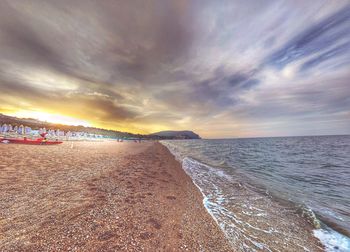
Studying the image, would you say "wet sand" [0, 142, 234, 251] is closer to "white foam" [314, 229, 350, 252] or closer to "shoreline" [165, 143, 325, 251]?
"shoreline" [165, 143, 325, 251]

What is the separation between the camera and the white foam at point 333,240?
5221 millimetres

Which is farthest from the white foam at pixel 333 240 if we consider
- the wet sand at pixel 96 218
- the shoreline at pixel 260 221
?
the wet sand at pixel 96 218

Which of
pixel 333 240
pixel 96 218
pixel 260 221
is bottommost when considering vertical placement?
pixel 333 240

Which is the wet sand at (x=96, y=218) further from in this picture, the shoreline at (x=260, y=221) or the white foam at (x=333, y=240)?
the white foam at (x=333, y=240)

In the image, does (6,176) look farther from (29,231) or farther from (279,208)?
(279,208)

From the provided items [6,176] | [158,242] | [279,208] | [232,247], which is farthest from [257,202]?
[6,176]

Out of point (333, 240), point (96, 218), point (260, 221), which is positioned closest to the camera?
point (96, 218)

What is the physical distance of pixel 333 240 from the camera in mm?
5691

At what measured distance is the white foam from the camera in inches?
206

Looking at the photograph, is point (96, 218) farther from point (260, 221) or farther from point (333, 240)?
point (333, 240)

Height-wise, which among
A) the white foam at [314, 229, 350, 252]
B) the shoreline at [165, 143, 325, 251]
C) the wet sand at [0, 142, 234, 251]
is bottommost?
the white foam at [314, 229, 350, 252]

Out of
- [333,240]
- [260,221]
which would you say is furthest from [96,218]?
[333,240]

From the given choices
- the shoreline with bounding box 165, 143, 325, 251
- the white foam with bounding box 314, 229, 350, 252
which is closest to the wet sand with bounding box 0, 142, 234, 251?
the shoreline with bounding box 165, 143, 325, 251

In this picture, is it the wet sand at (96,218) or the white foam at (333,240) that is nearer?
the wet sand at (96,218)
